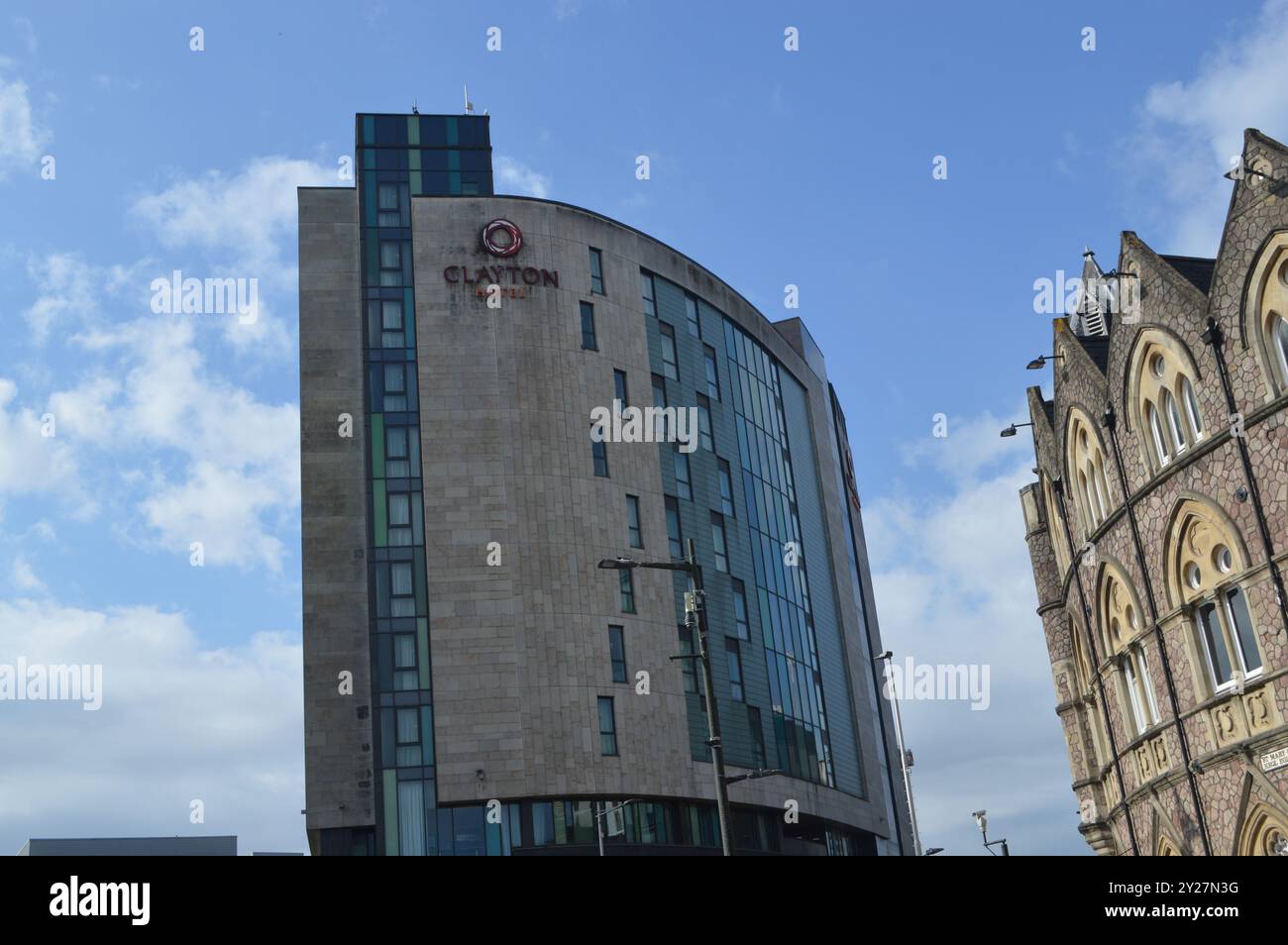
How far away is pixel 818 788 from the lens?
6331 cm

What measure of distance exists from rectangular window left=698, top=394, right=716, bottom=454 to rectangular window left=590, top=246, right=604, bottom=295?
299 inches

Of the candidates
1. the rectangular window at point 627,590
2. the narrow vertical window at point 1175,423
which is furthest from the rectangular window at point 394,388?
the narrow vertical window at point 1175,423

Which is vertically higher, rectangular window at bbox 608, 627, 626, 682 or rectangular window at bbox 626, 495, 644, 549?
rectangular window at bbox 626, 495, 644, 549

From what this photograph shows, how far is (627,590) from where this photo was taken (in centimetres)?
5638

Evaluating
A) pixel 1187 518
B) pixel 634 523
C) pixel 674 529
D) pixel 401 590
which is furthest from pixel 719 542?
pixel 1187 518

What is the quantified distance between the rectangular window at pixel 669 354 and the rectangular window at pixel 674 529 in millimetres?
6799

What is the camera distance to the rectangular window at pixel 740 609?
60.9m

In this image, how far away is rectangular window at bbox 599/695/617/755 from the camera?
52906 millimetres

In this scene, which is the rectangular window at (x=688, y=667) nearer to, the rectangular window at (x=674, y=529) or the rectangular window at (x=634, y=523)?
the rectangular window at (x=674, y=529)

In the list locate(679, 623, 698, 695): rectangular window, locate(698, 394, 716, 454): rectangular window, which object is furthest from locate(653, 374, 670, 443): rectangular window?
locate(679, 623, 698, 695): rectangular window

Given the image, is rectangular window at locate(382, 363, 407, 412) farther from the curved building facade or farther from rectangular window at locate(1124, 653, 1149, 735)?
rectangular window at locate(1124, 653, 1149, 735)
